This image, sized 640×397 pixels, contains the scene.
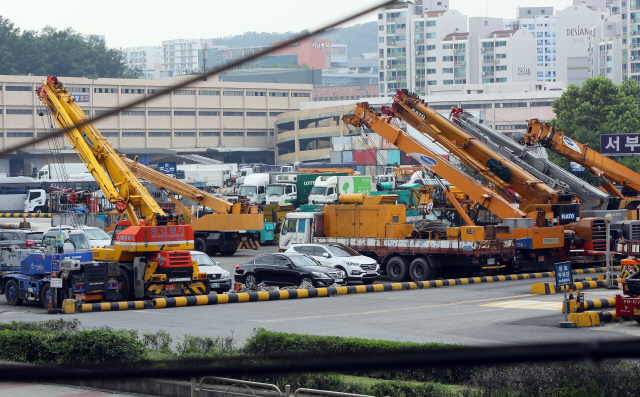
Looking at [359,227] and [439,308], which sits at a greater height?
[359,227]

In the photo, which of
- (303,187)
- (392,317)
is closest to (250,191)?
(303,187)

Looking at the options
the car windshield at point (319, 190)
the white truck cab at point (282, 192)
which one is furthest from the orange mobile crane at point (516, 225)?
the white truck cab at point (282, 192)

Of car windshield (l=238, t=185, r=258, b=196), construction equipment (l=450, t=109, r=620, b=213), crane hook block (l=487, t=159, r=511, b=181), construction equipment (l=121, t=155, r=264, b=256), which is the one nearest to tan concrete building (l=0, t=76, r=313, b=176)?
construction equipment (l=121, t=155, r=264, b=256)

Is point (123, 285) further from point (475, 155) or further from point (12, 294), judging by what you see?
point (475, 155)

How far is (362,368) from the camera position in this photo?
2.45m

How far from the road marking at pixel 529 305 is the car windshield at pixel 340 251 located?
21.3 feet

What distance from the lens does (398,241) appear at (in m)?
25.3

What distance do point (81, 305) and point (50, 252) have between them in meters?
2.82

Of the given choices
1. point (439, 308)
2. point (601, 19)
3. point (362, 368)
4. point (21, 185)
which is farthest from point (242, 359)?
point (601, 19)

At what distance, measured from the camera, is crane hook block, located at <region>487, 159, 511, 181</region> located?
2725 centimetres

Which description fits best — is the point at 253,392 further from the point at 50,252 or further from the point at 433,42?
the point at 433,42

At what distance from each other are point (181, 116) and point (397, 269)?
37.9 feet

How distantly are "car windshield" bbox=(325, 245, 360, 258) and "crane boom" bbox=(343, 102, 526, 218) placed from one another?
5.11 meters

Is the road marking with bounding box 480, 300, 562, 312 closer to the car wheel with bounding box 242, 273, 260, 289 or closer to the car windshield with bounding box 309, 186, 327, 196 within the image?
the car wheel with bounding box 242, 273, 260, 289
